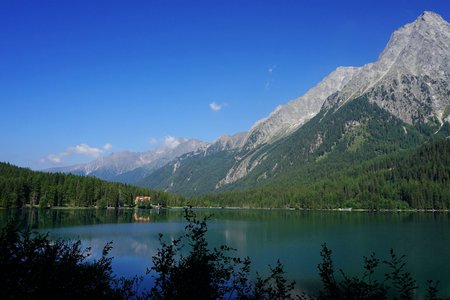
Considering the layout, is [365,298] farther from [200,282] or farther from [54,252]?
[54,252]

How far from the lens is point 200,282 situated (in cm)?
1502

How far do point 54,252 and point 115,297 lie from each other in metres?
2.97

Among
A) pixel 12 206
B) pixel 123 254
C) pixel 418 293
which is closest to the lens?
pixel 418 293

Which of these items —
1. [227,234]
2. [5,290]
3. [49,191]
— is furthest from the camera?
[49,191]

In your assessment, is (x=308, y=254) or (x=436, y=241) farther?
(x=436, y=241)

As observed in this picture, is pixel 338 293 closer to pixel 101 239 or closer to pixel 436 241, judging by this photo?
pixel 101 239

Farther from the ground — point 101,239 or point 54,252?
point 54,252

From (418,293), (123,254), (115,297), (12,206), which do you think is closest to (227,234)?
(123,254)

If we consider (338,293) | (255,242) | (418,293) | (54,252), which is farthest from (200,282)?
(255,242)

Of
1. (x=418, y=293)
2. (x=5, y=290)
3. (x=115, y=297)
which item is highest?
(x=5, y=290)

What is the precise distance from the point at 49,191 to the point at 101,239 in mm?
124057

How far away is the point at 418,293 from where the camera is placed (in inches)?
1929

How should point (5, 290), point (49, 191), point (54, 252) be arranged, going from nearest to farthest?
point (5, 290) → point (54, 252) → point (49, 191)

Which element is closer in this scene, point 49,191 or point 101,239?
point 101,239
